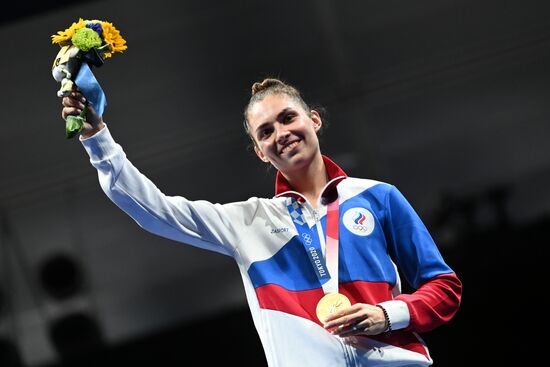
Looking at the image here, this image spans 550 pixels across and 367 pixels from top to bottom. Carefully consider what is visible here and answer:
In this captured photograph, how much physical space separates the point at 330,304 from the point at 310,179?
1.24 feet

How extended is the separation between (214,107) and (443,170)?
1.17m

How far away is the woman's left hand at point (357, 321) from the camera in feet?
5.68

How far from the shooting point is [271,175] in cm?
448

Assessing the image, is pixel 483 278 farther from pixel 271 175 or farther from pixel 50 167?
pixel 50 167

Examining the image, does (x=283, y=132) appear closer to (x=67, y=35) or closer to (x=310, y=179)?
(x=310, y=179)

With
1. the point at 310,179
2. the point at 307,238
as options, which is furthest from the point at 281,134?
the point at 307,238

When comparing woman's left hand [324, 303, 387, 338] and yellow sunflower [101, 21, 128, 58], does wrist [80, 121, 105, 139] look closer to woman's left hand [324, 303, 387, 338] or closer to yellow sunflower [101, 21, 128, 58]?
yellow sunflower [101, 21, 128, 58]

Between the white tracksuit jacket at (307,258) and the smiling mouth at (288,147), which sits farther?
the smiling mouth at (288,147)

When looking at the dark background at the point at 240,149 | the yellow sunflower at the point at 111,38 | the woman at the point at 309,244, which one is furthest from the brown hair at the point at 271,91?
the dark background at the point at 240,149

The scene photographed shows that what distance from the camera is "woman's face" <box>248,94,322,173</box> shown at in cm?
205

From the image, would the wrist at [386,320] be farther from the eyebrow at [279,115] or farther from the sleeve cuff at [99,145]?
the sleeve cuff at [99,145]

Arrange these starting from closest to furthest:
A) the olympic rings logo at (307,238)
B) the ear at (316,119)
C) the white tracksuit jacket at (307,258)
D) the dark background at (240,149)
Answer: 1. the white tracksuit jacket at (307,258)
2. the olympic rings logo at (307,238)
3. the ear at (316,119)
4. the dark background at (240,149)

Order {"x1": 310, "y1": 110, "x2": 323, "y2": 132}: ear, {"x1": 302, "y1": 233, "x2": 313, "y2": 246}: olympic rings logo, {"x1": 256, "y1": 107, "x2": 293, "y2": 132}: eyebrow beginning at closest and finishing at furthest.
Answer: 1. {"x1": 302, "y1": 233, "x2": 313, "y2": 246}: olympic rings logo
2. {"x1": 256, "y1": 107, "x2": 293, "y2": 132}: eyebrow
3. {"x1": 310, "y1": 110, "x2": 323, "y2": 132}: ear

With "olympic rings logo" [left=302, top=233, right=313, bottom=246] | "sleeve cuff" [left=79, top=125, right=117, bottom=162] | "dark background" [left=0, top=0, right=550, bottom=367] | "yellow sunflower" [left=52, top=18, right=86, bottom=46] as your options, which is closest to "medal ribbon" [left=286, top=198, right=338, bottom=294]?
"olympic rings logo" [left=302, top=233, right=313, bottom=246]
